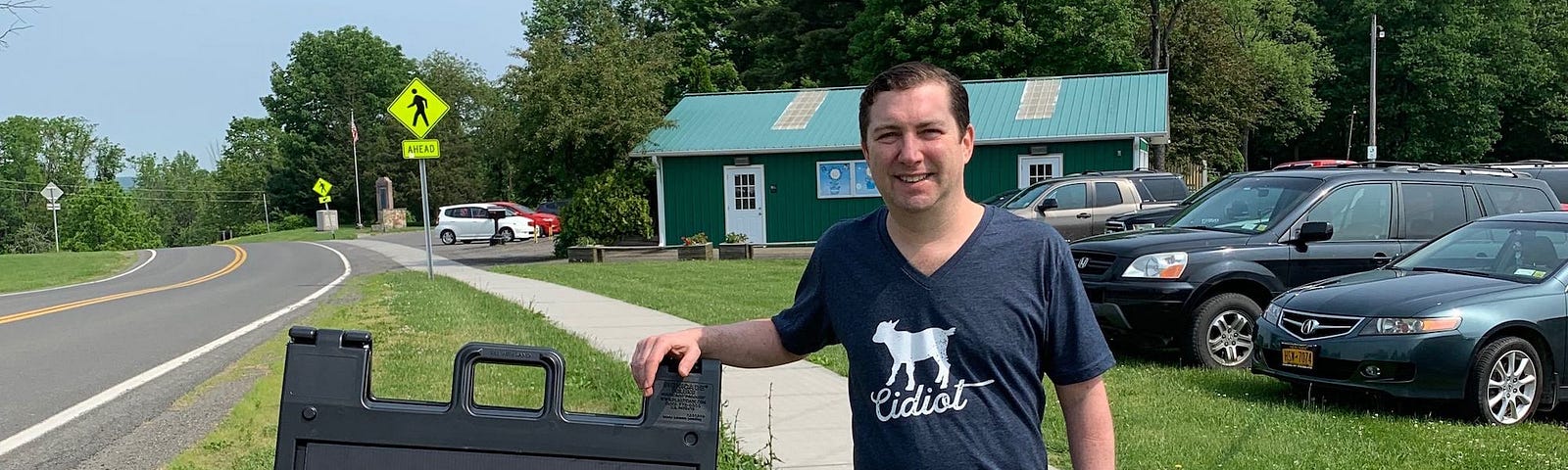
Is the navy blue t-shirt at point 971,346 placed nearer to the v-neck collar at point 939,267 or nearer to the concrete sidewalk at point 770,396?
the v-neck collar at point 939,267

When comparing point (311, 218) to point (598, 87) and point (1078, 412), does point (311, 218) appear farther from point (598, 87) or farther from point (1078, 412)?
point (1078, 412)

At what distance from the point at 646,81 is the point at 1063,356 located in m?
25.6

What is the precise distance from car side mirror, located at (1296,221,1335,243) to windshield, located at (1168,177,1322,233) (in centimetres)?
47

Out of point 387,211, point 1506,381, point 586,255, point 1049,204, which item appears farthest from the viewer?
point 387,211

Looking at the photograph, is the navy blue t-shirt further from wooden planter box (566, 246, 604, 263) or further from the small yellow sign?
wooden planter box (566, 246, 604, 263)

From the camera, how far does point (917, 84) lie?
7.34 ft

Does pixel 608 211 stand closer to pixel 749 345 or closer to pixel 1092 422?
pixel 749 345

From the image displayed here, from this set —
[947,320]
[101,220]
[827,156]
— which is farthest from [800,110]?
[101,220]

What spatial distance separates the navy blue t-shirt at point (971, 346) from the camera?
2.18m

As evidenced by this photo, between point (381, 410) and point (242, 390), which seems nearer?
point (381, 410)

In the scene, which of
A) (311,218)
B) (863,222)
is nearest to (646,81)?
(863,222)

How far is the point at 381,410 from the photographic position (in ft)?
6.46

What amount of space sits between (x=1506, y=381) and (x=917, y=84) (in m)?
6.51

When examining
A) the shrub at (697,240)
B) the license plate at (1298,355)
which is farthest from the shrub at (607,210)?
the license plate at (1298,355)
